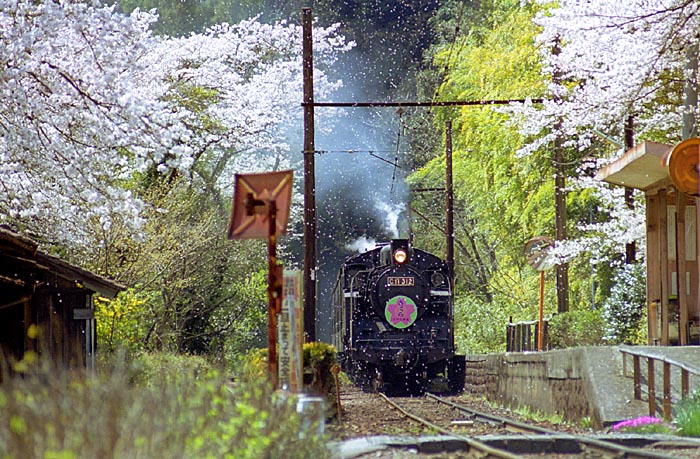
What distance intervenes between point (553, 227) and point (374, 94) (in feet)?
75.8

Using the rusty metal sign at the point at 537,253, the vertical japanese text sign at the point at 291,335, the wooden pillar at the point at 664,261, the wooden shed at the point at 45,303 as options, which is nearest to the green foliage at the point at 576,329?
the rusty metal sign at the point at 537,253

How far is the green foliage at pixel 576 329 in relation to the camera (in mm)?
25484

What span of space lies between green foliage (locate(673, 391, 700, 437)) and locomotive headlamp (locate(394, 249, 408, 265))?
458 inches

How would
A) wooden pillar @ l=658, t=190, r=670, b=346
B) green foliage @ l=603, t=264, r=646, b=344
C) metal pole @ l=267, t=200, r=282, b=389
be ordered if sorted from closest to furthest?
1. metal pole @ l=267, t=200, r=282, b=389
2. wooden pillar @ l=658, t=190, r=670, b=346
3. green foliage @ l=603, t=264, r=646, b=344

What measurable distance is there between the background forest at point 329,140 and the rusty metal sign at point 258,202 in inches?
170

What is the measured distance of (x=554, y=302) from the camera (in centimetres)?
3441

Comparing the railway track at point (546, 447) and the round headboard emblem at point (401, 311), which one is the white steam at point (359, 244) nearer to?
the round headboard emblem at point (401, 311)

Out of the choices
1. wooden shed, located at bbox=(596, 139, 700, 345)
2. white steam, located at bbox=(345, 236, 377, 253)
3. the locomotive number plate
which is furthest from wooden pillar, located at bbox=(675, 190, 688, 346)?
white steam, located at bbox=(345, 236, 377, 253)

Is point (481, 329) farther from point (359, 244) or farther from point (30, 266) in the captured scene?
point (30, 266)

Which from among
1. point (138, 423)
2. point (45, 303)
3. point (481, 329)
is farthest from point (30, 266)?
point (481, 329)

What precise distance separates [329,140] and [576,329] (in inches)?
1048

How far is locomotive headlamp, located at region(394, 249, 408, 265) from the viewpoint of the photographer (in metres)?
23.3

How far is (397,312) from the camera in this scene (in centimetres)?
2342

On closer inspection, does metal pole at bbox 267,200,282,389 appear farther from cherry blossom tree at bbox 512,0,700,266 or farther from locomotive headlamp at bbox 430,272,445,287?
locomotive headlamp at bbox 430,272,445,287
